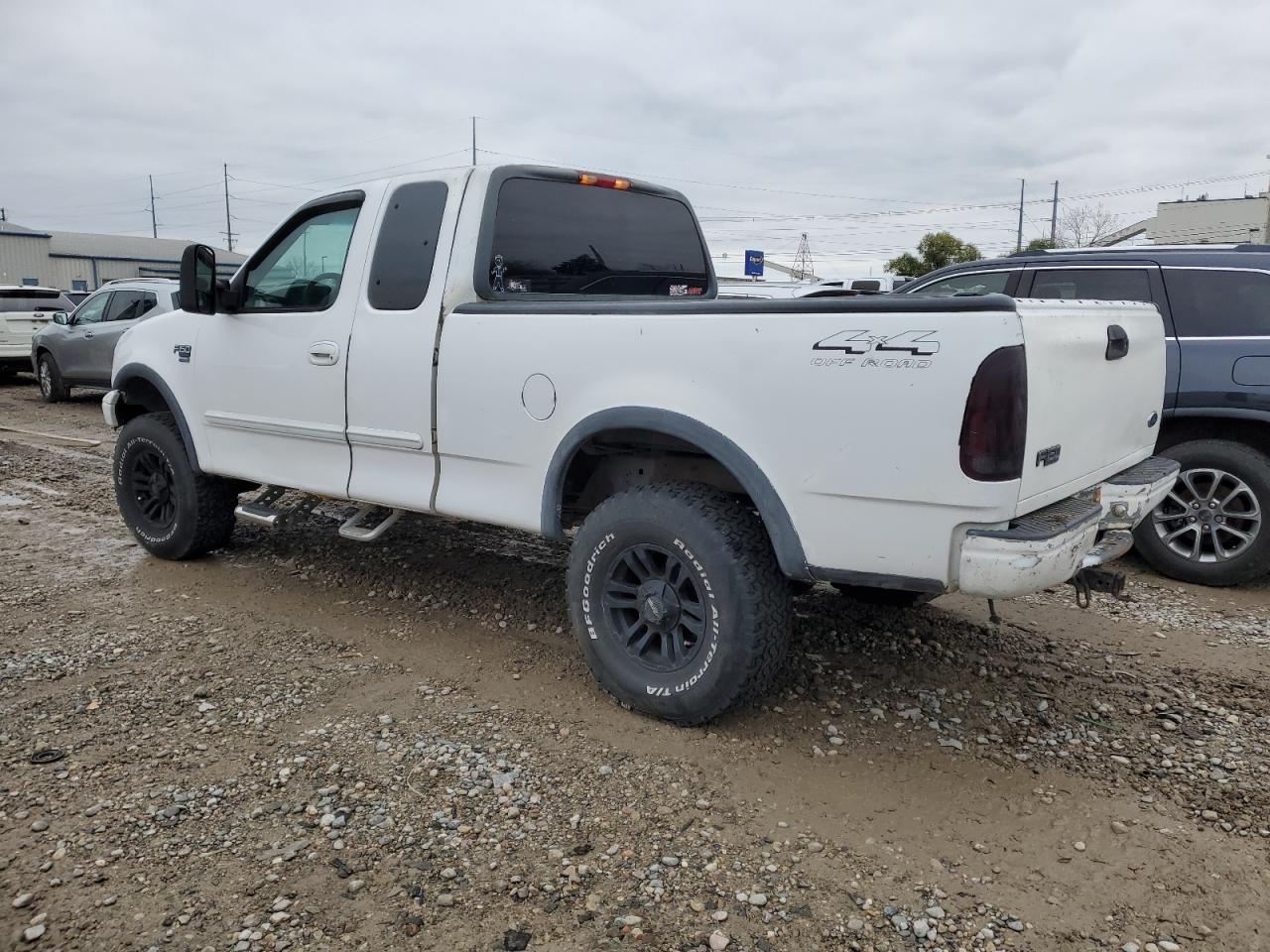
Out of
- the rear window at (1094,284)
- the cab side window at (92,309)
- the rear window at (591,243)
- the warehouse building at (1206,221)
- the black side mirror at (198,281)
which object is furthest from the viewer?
the warehouse building at (1206,221)

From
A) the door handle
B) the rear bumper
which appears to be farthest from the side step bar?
the rear bumper

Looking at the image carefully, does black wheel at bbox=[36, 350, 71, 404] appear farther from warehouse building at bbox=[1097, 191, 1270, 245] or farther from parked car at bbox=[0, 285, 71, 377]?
warehouse building at bbox=[1097, 191, 1270, 245]

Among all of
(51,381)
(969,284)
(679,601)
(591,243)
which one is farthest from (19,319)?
(679,601)

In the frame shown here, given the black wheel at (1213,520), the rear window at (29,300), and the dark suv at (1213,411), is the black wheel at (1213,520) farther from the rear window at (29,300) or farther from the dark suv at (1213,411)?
the rear window at (29,300)

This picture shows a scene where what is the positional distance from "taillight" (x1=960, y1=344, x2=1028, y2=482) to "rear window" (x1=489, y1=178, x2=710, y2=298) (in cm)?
218

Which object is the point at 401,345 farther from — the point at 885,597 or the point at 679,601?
the point at 885,597

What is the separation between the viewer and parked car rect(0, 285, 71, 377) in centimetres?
1551

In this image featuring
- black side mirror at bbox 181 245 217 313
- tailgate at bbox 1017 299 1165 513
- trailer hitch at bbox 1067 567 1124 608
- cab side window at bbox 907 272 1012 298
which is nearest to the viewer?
tailgate at bbox 1017 299 1165 513

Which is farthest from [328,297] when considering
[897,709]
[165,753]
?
[897,709]

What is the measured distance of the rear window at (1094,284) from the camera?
581cm

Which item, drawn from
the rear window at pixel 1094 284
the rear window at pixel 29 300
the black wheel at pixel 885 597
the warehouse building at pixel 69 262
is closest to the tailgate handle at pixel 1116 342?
the black wheel at pixel 885 597

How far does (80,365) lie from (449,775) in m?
12.5

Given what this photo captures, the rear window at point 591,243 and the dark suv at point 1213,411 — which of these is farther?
the dark suv at point 1213,411

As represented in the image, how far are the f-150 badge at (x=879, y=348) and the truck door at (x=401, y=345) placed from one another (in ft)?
6.00
